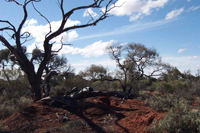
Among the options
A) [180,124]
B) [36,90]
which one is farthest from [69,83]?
[180,124]

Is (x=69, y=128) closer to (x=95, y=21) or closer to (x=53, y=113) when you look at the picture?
(x=53, y=113)

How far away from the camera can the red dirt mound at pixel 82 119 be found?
19.1ft

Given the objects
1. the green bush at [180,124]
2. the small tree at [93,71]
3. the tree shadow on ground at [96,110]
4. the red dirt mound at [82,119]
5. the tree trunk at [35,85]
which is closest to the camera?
the green bush at [180,124]

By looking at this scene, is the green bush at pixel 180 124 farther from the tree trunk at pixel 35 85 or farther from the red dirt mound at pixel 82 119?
the tree trunk at pixel 35 85

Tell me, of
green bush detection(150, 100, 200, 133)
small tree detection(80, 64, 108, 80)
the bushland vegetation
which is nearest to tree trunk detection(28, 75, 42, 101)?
the bushland vegetation

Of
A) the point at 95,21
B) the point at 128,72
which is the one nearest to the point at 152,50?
the point at 128,72

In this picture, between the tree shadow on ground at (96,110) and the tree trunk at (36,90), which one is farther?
the tree trunk at (36,90)

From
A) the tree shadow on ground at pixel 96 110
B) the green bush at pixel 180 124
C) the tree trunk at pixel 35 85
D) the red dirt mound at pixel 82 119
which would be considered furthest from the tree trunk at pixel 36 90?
the green bush at pixel 180 124

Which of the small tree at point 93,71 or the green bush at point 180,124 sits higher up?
the small tree at point 93,71

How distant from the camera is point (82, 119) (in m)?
6.79

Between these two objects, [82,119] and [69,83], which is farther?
[69,83]

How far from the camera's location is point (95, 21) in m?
9.44

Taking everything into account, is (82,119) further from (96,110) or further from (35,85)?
(35,85)

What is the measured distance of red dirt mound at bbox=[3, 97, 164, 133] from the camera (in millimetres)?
5811
